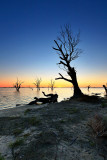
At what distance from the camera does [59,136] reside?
12.0 ft

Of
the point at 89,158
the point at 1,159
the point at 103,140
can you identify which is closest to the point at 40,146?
the point at 1,159

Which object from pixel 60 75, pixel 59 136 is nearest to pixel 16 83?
pixel 60 75

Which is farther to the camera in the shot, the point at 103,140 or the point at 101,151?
the point at 103,140

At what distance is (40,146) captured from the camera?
3.00m

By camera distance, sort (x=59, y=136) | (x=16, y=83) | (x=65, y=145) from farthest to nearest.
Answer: (x=16, y=83)
(x=59, y=136)
(x=65, y=145)

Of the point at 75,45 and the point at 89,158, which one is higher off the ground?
the point at 75,45

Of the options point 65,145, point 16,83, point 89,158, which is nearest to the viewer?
point 89,158

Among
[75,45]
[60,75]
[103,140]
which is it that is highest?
[75,45]

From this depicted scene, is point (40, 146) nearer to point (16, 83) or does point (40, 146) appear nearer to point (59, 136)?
point (59, 136)

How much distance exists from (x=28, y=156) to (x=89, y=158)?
4.82ft

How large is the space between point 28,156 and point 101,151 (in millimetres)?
1917

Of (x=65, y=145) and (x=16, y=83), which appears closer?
(x=65, y=145)

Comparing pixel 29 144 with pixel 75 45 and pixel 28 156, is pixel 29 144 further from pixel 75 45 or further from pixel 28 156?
pixel 75 45

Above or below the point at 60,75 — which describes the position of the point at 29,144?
below
